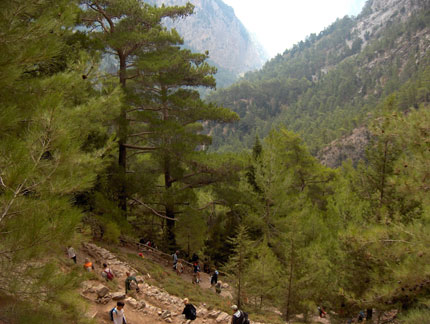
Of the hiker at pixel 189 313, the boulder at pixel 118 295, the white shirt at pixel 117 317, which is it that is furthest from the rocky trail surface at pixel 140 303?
the white shirt at pixel 117 317

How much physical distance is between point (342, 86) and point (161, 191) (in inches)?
4004

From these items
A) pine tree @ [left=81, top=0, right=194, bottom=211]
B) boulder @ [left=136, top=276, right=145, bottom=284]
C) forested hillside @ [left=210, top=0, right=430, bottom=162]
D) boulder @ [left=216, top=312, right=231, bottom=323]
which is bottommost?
boulder @ [left=216, top=312, right=231, bottom=323]

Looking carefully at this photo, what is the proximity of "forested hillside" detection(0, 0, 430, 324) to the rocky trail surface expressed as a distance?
0.07 metres

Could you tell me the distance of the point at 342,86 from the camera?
97.2 m

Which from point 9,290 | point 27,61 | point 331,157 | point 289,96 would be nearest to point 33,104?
point 27,61

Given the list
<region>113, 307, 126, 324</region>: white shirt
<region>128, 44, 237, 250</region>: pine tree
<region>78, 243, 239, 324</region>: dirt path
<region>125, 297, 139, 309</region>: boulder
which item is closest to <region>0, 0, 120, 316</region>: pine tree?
<region>113, 307, 126, 324</region>: white shirt

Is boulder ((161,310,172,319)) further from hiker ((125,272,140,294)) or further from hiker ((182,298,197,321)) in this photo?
hiker ((125,272,140,294))

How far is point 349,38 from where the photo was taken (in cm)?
14825

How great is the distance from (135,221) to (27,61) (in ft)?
40.1

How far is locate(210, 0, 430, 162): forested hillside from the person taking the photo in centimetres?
7466

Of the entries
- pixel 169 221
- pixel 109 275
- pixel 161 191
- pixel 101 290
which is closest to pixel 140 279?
pixel 109 275

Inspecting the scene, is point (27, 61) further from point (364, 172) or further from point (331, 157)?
point (331, 157)

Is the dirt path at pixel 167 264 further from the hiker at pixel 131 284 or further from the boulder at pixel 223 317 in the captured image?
the boulder at pixel 223 317

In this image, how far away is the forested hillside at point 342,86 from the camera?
74.7 meters
